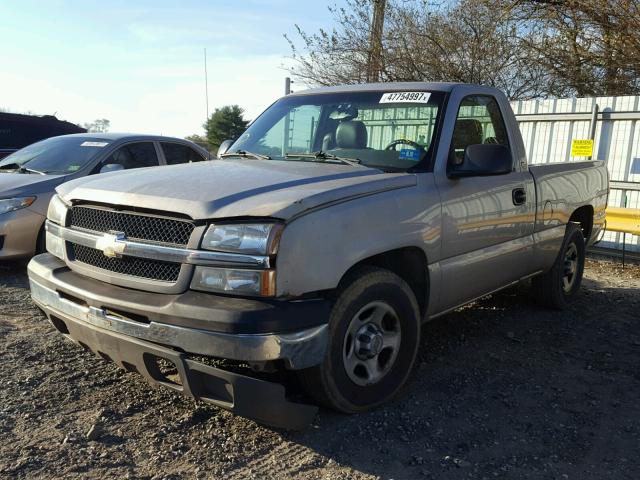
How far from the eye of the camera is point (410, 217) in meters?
3.34

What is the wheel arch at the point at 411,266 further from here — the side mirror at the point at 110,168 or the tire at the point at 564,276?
the side mirror at the point at 110,168

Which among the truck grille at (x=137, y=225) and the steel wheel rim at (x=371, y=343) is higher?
the truck grille at (x=137, y=225)

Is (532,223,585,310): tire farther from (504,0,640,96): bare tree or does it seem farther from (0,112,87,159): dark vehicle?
(0,112,87,159): dark vehicle

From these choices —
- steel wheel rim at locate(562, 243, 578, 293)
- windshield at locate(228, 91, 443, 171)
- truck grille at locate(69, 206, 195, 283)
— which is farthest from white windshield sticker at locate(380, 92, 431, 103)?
steel wheel rim at locate(562, 243, 578, 293)

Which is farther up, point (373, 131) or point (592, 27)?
point (592, 27)

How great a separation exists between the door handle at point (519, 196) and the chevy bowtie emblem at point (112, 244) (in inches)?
114

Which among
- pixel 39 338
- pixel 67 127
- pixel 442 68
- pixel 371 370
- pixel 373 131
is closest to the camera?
pixel 371 370

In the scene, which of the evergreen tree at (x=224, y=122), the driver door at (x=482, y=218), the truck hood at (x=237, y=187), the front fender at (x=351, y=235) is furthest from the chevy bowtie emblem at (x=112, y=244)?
the evergreen tree at (x=224, y=122)

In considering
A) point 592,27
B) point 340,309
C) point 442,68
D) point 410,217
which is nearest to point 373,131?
point 410,217

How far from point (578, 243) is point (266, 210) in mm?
4296

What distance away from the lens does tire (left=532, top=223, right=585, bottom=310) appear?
5.48 m

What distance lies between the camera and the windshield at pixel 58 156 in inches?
269

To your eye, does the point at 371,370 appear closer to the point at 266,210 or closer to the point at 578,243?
the point at 266,210

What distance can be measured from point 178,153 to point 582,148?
19.8 ft
